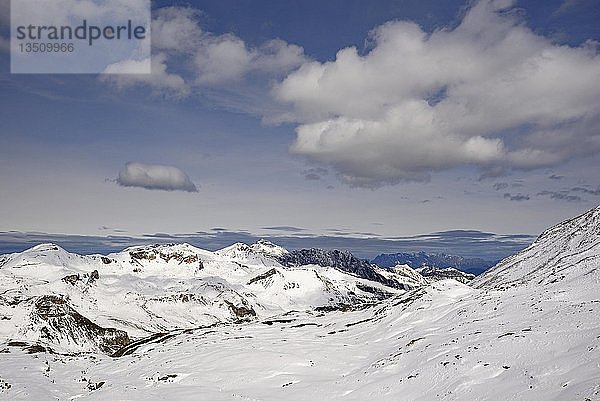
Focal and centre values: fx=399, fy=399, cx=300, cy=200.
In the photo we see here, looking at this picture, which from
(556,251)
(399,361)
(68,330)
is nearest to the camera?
(399,361)

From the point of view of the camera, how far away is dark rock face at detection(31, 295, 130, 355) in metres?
147

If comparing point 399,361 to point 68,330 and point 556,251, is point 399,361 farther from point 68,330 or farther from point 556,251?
point 68,330

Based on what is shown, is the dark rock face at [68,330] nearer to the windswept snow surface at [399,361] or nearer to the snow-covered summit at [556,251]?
the windswept snow surface at [399,361]

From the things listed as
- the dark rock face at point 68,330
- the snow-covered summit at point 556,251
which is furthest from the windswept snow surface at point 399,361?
the dark rock face at point 68,330

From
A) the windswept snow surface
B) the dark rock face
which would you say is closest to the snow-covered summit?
the windswept snow surface

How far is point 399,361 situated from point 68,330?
506 ft

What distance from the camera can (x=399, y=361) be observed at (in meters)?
37.2

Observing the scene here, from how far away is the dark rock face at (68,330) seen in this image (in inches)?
5792

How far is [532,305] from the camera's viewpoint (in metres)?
46.4

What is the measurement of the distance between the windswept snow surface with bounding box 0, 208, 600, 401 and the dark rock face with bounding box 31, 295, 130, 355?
97.3 meters

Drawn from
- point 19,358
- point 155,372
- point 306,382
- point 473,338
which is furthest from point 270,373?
point 19,358

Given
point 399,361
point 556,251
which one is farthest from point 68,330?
point 556,251

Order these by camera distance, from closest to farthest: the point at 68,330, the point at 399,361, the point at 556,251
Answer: the point at 399,361, the point at 556,251, the point at 68,330

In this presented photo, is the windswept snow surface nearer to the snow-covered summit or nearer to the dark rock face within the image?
the snow-covered summit
